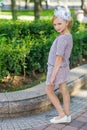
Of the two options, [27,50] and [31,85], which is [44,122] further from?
[27,50]

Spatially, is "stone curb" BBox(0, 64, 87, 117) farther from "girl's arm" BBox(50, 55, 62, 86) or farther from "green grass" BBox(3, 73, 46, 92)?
"girl's arm" BBox(50, 55, 62, 86)

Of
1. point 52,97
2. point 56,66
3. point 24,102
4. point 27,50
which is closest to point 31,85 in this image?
point 27,50

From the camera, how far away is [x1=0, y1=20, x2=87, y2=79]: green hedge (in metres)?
6.00

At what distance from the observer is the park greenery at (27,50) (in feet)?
19.7

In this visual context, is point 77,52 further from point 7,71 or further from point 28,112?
point 28,112

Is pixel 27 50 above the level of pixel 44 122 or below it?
above

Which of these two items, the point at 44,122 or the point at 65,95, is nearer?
the point at 65,95

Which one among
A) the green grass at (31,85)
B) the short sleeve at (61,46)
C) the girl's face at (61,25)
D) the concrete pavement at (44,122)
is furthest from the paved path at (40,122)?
the girl's face at (61,25)

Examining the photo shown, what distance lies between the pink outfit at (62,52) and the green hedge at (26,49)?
55.5 inches

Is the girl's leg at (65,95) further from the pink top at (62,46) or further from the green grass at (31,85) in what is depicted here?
the green grass at (31,85)

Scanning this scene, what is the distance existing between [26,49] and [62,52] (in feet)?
6.03

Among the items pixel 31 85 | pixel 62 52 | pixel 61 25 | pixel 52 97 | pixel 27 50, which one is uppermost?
pixel 61 25

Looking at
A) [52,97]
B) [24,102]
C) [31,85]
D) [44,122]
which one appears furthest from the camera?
[31,85]

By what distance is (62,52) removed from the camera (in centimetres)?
446
